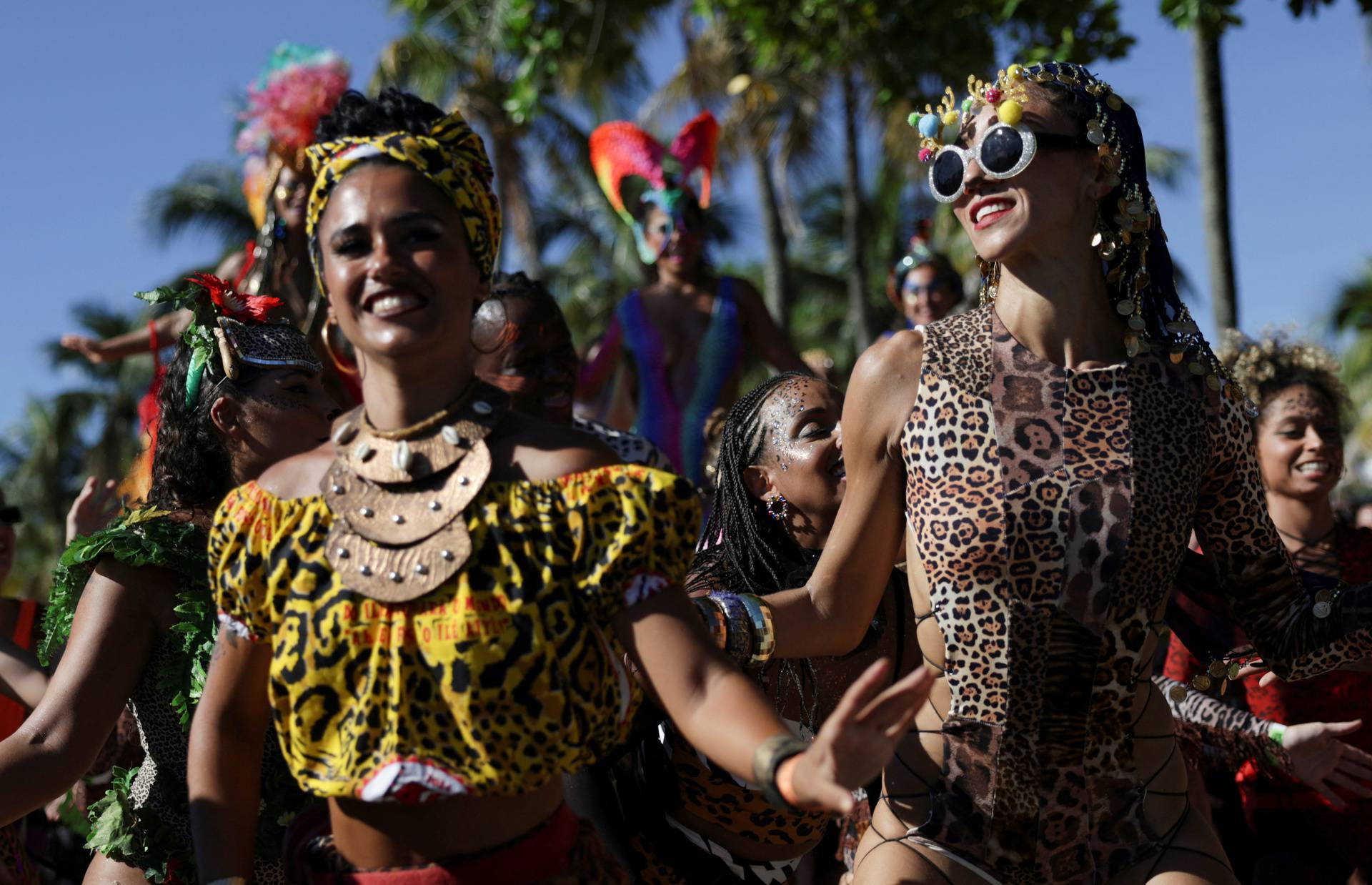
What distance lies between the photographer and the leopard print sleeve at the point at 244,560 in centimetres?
276

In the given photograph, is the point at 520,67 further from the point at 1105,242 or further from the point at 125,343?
the point at 1105,242

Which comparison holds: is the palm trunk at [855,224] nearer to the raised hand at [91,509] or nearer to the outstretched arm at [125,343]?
the outstretched arm at [125,343]

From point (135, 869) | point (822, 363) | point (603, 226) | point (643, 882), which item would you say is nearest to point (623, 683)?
point (643, 882)

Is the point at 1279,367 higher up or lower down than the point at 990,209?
lower down

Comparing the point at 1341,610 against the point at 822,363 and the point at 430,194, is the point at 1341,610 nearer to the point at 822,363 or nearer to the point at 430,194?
the point at 430,194

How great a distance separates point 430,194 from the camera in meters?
2.76

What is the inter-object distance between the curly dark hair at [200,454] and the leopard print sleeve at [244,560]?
1257 mm

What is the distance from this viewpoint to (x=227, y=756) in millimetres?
2949

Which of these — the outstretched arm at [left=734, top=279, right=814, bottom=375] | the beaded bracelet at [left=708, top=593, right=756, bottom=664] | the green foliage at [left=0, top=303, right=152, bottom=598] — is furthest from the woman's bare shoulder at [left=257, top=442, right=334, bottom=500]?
the green foliage at [left=0, top=303, right=152, bottom=598]

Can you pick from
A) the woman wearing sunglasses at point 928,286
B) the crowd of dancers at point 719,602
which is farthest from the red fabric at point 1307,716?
→ the woman wearing sunglasses at point 928,286

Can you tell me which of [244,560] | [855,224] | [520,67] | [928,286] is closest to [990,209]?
[244,560]

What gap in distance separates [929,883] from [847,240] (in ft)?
45.3

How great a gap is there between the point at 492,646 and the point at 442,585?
0.13 meters

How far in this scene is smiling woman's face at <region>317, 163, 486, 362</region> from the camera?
2701 millimetres
